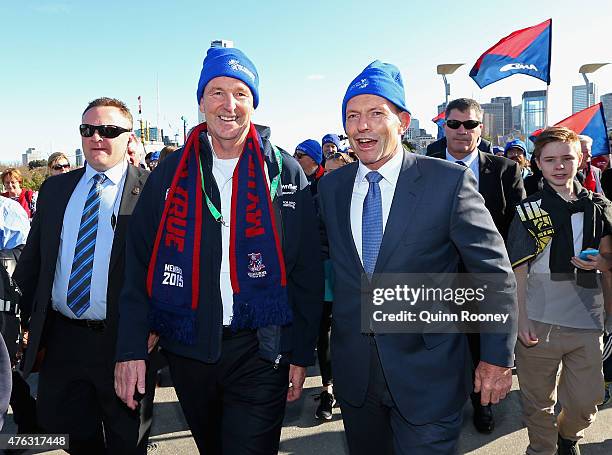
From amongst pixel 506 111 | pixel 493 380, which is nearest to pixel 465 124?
pixel 493 380

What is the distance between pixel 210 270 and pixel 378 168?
3.06 ft

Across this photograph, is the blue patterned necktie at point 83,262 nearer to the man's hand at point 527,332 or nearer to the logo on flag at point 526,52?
the man's hand at point 527,332

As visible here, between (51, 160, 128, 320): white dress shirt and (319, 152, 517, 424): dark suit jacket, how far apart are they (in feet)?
4.65

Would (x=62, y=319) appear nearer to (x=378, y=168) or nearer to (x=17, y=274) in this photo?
(x=17, y=274)

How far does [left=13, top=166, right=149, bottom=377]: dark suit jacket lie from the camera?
9.49ft

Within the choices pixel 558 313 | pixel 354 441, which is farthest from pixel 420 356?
pixel 558 313

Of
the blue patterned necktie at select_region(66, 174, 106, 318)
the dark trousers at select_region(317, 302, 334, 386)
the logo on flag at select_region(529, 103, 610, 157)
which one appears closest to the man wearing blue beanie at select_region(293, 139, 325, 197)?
the dark trousers at select_region(317, 302, 334, 386)

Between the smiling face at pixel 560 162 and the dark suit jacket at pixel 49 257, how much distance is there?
2528mm

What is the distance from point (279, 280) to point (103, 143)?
142 cm

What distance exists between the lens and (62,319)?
120 inches

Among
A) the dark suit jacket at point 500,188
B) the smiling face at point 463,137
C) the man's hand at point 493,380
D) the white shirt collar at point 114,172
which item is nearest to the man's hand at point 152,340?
the white shirt collar at point 114,172

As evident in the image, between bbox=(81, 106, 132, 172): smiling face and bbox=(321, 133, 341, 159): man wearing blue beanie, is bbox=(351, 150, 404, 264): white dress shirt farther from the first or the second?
bbox=(321, 133, 341, 159): man wearing blue beanie

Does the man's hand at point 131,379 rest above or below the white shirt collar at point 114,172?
below

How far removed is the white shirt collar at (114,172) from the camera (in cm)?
309
